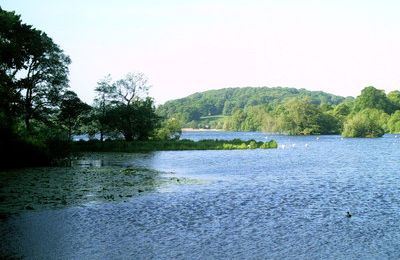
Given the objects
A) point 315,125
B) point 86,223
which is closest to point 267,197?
point 86,223

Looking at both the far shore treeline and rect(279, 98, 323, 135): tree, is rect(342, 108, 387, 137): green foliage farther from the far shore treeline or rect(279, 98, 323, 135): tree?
the far shore treeline

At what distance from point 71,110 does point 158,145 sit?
19815 mm

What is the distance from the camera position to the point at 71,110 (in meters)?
72.3

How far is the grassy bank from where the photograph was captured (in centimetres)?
7981

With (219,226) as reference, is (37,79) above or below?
above

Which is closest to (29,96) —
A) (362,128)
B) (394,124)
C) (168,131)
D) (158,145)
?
(158,145)

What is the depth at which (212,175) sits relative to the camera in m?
40.9

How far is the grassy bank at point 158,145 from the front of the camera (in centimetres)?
7981

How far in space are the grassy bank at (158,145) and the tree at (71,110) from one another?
3.76m

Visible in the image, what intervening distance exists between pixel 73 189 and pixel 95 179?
608 cm

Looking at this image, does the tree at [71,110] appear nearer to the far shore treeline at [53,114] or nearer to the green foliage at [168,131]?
the far shore treeline at [53,114]

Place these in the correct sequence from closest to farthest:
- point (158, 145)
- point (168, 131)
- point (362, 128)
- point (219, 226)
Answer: point (219, 226) < point (158, 145) < point (168, 131) < point (362, 128)

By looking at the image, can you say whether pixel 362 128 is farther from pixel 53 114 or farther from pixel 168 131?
pixel 53 114

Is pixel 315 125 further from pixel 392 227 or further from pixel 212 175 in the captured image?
pixel 392 227
